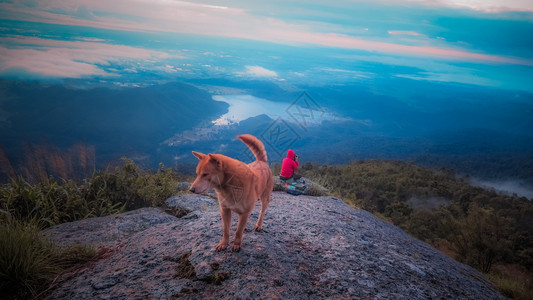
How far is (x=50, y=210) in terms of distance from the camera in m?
6.56

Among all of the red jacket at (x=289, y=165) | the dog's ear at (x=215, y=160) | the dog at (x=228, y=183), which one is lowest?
the red jacket at (x=289, y=165)

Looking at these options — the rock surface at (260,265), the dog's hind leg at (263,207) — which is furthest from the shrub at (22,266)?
the dog's hind leg at (263,207)

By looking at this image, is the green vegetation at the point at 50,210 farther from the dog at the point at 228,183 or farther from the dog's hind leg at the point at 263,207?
the dog's hind leg at the point at 263,207

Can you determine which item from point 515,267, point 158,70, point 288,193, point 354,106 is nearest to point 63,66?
point 158,70

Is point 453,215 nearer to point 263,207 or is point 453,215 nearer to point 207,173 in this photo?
point 263,207

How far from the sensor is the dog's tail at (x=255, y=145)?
14.8 ft

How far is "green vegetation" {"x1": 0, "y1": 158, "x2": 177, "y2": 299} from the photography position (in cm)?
344

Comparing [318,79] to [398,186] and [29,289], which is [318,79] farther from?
[29,289]

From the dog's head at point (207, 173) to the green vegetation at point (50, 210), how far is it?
2.62m

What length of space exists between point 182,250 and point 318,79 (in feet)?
557

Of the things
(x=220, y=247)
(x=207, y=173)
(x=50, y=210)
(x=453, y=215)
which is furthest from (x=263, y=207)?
(x=453, y=215)

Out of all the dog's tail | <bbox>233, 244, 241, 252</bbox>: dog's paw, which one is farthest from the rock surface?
the dog's tail

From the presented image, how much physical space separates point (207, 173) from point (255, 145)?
146cm

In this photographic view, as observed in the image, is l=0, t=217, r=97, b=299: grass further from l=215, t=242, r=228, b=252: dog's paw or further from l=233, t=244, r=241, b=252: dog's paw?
l=233, t=244, r=241, b=252: dog's paw
